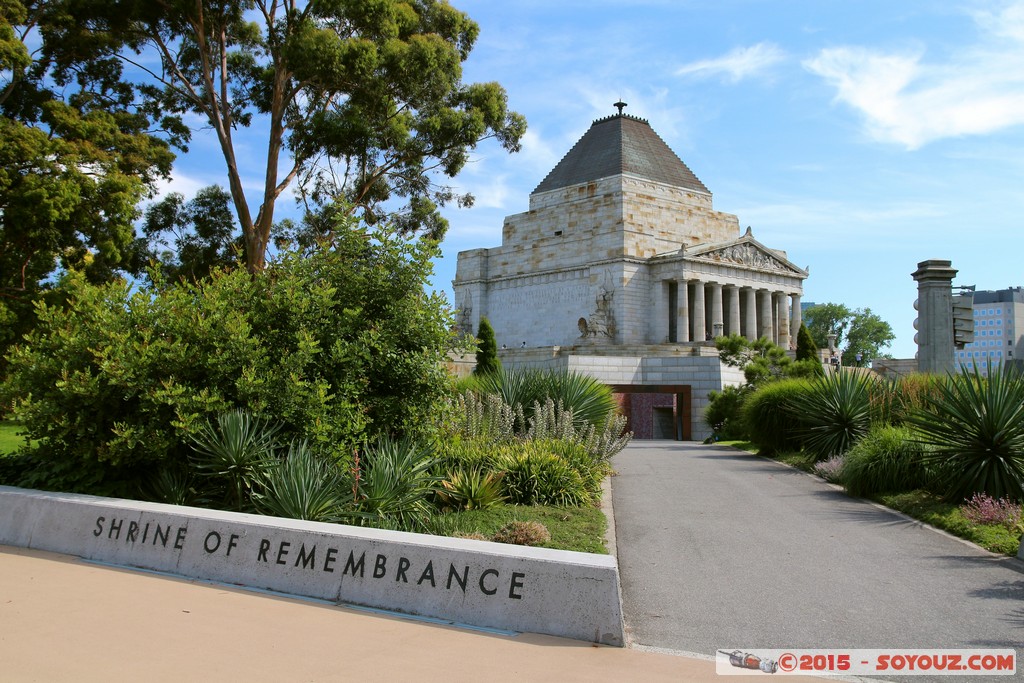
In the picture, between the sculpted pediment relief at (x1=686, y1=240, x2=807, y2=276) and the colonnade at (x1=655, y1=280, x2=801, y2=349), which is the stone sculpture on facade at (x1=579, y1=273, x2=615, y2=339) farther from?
the sculpted pediment relief at (x1=686, y1=240, x2=807, y2=276)

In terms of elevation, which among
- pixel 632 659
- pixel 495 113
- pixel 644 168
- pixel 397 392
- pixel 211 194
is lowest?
pixel 632 659

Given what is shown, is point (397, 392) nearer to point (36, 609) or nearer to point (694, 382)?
point (36, 609)

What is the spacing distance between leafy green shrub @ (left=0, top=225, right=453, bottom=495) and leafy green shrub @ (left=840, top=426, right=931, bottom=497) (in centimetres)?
660

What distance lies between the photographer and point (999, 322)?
393 feet

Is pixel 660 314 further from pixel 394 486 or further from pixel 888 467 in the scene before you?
Answer: pixel 394 486

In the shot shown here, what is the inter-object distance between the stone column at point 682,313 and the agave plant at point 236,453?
41.0 m

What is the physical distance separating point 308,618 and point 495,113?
24.4m

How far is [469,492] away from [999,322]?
13106cm

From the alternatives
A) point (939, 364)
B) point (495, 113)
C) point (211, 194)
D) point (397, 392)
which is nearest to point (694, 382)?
point (495, 113)

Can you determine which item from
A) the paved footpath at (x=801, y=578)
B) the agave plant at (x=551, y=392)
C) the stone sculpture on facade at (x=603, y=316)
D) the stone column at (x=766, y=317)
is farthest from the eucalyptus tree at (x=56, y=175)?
the stone column at (x=766, y=317)

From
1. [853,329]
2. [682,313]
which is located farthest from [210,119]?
[853,329]

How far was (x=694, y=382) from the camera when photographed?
3578 centimetres

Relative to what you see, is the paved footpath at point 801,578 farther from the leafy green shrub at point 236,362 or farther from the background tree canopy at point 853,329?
the background tree canopy at point 853,329

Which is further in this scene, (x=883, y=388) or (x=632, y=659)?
(x=883, y=388)
